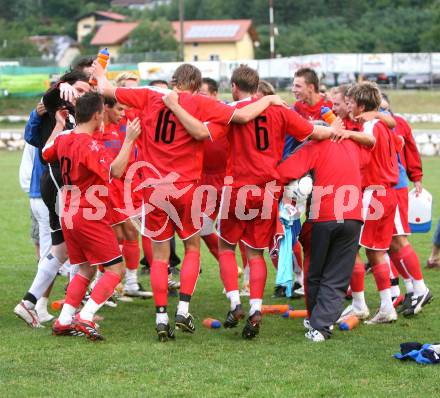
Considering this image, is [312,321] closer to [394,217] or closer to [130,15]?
[394,217]

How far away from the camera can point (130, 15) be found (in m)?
131

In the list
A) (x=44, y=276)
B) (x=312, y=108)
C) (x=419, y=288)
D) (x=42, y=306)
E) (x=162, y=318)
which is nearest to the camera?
(x=162, y=318)

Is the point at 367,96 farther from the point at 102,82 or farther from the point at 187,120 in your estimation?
the point at 102,82

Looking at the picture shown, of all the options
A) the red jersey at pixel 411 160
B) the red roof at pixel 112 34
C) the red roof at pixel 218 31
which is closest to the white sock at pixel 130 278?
the red jersey at pixel 411 160

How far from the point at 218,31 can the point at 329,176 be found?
9174 cm

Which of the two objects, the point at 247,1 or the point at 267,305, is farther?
the point at 247,1

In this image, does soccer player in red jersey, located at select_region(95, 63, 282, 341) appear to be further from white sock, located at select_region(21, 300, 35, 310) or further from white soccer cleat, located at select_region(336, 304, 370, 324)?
white soccer cleat, located at select_region(336, 304, 370, 324)

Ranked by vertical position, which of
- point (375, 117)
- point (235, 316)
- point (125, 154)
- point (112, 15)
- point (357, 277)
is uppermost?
point (112, 15)

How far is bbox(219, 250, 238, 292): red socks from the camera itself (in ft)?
25.5

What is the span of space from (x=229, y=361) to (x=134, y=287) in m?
3.12

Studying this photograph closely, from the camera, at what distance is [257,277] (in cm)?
759

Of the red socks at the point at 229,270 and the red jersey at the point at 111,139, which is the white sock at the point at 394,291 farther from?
the red jersey at the point at 111,139

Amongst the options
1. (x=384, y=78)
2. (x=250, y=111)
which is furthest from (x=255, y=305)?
(x=384, y=78)

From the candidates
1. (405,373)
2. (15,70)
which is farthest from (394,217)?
(15,70)
